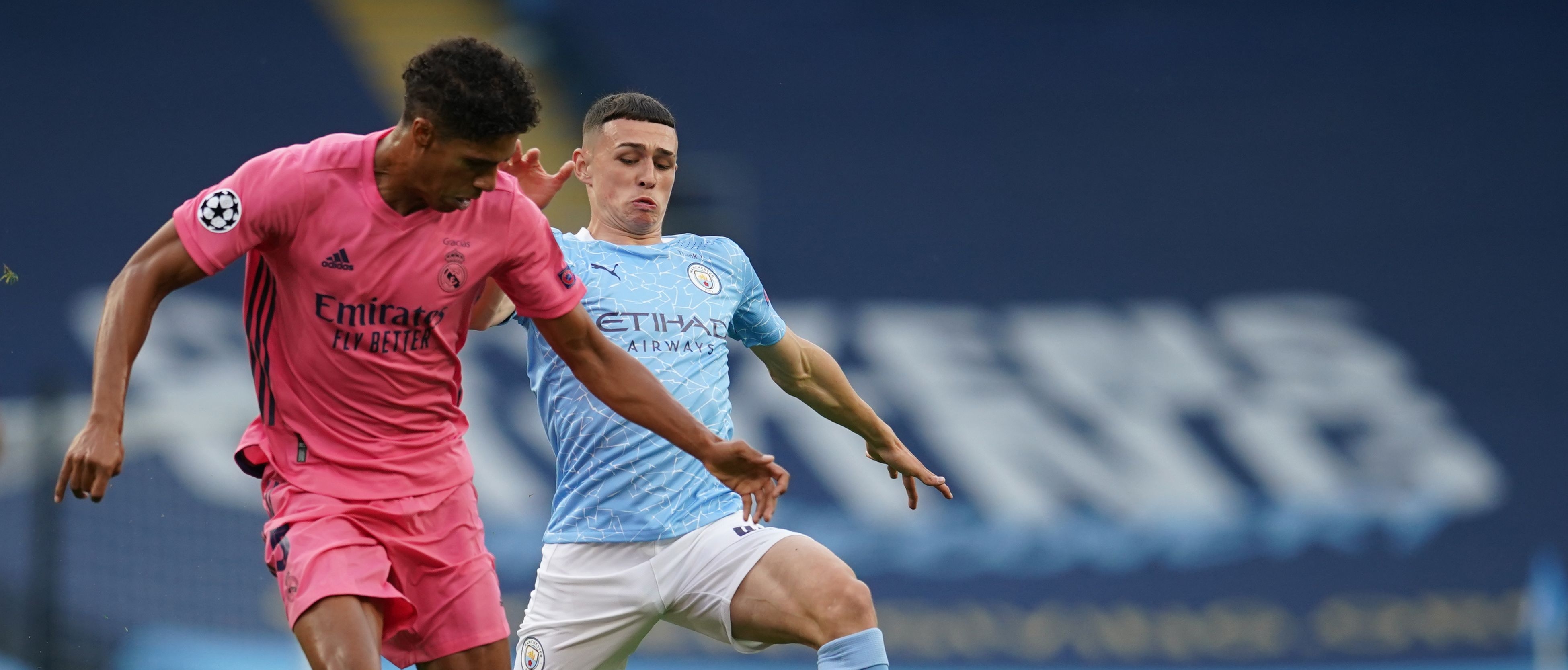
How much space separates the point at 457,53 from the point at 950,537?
760 centimetres

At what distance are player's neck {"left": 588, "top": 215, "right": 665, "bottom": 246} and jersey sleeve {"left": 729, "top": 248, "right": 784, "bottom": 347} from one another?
30cm

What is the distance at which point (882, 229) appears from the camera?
11.2 meters

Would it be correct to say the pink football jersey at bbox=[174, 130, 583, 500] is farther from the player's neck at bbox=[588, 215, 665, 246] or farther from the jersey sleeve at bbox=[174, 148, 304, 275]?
the player's neck at bbox=[588, 215, 665, 246]

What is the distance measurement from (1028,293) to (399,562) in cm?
773

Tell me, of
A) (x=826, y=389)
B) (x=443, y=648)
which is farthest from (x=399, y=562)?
(x=826, y=389)

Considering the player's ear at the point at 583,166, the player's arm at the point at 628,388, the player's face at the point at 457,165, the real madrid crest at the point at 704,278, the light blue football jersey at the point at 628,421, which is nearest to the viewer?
the player's face at the point at 457,165

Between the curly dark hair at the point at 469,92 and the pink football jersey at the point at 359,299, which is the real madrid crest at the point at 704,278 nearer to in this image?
the pink football jersey at the point at 359,299

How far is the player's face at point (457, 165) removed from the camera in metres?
3.71

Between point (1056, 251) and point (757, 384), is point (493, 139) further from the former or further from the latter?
point (1056, 251)

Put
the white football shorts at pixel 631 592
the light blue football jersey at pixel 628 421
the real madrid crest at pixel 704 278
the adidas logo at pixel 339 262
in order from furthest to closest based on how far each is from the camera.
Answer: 1. the real madrid crest at pixel 704 278
2. the light blue football jersey at pixel 628 421
3. the white football shorts at pixel 631 592
4. the adidas logo at pixel 339 262

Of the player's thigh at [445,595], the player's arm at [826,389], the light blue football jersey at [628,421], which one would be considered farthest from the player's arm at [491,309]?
the player's arm at [826,389]

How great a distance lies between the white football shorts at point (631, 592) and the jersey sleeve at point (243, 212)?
159 centimetres

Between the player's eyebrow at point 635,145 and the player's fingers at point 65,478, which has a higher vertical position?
the player's eyebrow at point 635,145

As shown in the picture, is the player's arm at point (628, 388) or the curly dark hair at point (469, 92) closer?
the curly dark hair at point (469, 92)
